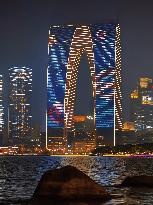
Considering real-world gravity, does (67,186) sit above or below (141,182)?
above

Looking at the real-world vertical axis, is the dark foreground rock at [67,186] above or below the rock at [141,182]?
above

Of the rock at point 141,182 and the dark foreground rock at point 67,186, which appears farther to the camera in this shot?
the rock at point 141,182

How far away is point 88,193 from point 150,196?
7.14m

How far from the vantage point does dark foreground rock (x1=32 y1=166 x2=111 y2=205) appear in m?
46.9

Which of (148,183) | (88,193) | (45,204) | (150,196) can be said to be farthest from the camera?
(148,183)

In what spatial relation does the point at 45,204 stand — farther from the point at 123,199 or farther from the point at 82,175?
the point at 123,199

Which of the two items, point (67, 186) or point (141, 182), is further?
point (141, 182)

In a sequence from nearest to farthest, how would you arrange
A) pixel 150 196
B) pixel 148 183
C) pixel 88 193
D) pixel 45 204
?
1. pixel 45 204
2. pixel 88 193
3. pixel 150 196
4. pixel 148 183

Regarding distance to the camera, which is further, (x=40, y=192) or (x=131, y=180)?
(x=131, y=180)

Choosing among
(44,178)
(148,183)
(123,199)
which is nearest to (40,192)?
(44,178)

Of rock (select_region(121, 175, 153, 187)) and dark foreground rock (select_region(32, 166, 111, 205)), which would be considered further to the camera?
rock (select_region(121, 175, 153, 187))

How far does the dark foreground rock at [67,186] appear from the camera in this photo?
154 feet

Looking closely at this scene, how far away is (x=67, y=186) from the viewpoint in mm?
47406

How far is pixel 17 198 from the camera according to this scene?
177ft
